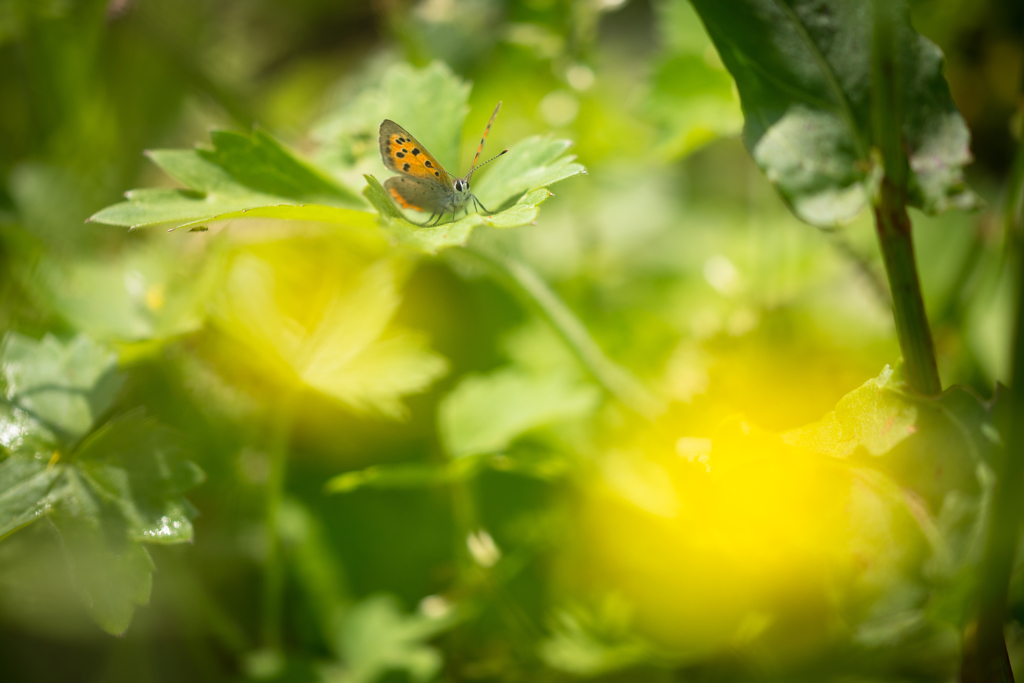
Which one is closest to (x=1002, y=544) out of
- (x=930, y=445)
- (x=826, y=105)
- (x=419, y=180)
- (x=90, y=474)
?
(x=930, y=445)

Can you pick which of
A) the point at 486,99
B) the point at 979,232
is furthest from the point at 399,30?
the point at 979,232

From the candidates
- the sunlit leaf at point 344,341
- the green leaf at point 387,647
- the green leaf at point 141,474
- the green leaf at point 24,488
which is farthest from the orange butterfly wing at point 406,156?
the green leaf at point 387,647

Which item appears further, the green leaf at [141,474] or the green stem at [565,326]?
the green stem at [565,326]

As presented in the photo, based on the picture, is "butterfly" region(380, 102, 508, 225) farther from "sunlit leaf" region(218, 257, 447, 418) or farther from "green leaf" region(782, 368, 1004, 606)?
"green leaf" region(782, 368, 1004, 606)

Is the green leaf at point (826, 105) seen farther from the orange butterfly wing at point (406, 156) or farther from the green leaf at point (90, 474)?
the green leaf at point (90, 474)

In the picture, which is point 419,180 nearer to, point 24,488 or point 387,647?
point 24,488

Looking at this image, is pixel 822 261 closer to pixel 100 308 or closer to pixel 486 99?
pixel 486 99
